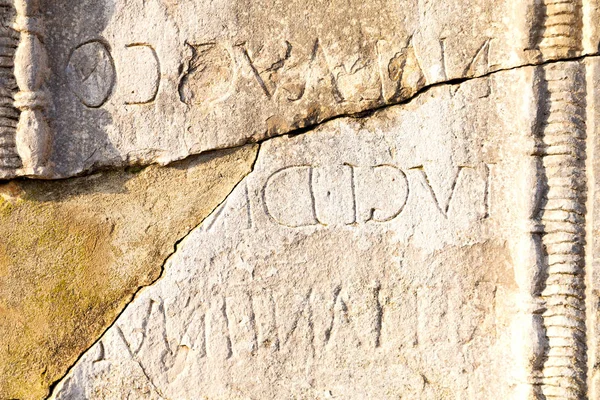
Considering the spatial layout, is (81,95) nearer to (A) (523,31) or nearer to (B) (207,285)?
(B) (207,285)

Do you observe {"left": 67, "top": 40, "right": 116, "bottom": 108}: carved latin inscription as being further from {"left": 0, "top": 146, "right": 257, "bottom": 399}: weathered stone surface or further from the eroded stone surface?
the eroded stone surface

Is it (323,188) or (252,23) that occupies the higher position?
(252,23)

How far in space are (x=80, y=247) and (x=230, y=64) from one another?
0.86m

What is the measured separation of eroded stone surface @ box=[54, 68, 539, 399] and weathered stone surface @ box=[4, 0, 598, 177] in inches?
4.8

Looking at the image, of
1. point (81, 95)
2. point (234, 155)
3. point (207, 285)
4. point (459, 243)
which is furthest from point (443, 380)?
point (81, 95)

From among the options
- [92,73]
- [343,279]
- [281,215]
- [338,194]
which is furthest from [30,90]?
[343,279]

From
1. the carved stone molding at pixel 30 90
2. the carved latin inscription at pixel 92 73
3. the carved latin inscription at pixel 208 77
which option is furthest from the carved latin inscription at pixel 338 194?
the carved stone molding at pixel 30 90

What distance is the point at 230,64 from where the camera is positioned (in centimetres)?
277

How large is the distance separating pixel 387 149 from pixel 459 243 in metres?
0.43

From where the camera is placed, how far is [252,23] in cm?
275

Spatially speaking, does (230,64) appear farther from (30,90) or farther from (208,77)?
(30,90)

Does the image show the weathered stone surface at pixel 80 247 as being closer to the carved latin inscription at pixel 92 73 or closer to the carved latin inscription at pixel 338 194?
the carved latin inscription at pixel 338 194

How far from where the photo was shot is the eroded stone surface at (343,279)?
9.05ft

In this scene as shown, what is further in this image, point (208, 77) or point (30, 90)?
point (208, 77)
